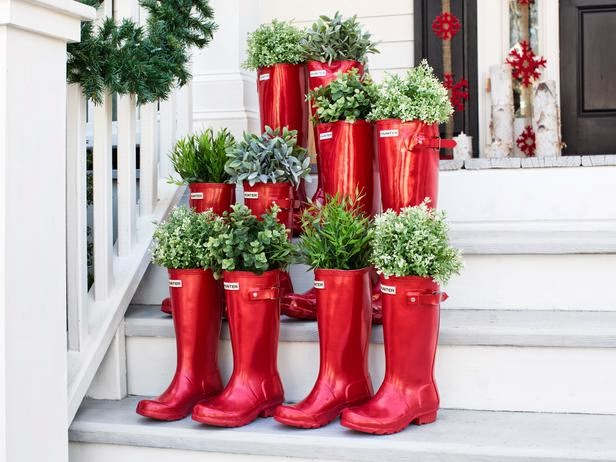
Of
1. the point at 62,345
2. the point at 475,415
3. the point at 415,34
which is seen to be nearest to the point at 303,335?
the point at 475,415

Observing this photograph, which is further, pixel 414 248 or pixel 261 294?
pixel 261 294

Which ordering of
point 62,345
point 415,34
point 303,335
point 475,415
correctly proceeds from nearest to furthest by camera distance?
1. point 62,345
2. point 475,415
3. point 303,335
4. point 415,34

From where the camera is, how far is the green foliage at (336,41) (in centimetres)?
200

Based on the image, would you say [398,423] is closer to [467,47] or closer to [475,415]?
[475,415]

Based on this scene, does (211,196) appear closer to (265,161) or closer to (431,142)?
(265,161)

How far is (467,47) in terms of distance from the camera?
11.3 ft

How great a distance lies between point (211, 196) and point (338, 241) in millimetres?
429

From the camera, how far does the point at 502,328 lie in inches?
68.1

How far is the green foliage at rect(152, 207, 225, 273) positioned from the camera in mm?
1776

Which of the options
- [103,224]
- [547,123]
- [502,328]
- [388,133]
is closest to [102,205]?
[103,224]

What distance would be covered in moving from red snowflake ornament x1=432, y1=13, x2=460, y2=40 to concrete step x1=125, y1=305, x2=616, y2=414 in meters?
1.82

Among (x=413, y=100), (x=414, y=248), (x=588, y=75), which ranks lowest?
(x=414, y=248)

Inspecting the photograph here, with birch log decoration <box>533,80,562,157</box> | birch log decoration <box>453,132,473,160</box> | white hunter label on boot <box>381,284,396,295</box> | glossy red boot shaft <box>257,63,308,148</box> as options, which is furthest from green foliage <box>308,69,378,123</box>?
birch log decoration <box>533,80,562,157</box>

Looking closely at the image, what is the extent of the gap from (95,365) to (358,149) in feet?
2.58
